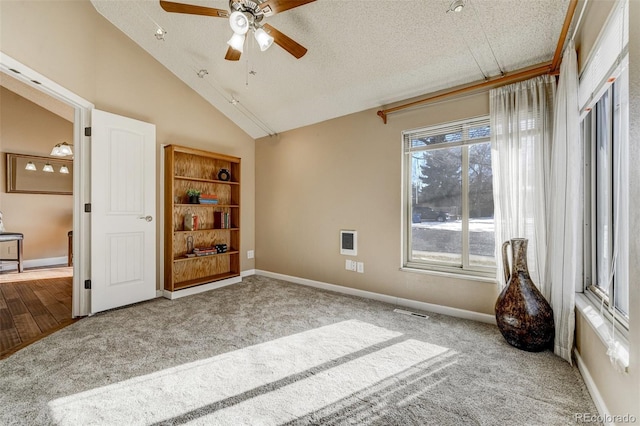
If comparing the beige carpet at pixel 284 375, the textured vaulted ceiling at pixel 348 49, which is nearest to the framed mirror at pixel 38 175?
the textured vaulted ceiling at pixel 348 49

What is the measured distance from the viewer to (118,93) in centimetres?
326

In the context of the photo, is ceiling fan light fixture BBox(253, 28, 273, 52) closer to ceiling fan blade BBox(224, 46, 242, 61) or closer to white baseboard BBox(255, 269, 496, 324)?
ceiling fan blade BBox(224, 46, 242, 61)

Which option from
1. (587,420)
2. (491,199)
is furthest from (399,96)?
(587,420)

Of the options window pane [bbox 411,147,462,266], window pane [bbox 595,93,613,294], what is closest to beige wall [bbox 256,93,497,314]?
window pane [bbox 411,147,462,266]

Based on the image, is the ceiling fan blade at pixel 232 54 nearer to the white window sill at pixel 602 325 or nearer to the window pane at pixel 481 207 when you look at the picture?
the window pane at pixel 481 207

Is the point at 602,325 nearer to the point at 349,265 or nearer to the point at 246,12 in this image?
the point at 349,265

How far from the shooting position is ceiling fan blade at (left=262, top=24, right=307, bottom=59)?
220 cm

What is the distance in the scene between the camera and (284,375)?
1.85 m

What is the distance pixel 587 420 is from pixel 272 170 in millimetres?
4225

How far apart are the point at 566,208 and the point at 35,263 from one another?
7700 millimetres

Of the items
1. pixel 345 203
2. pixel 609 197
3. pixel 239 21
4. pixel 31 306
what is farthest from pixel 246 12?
pixel 31 306

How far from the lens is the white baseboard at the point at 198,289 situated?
11.5 feet

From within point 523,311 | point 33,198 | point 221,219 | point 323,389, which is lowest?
point 323,389

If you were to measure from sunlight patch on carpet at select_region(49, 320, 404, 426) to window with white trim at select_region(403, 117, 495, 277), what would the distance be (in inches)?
43.7
